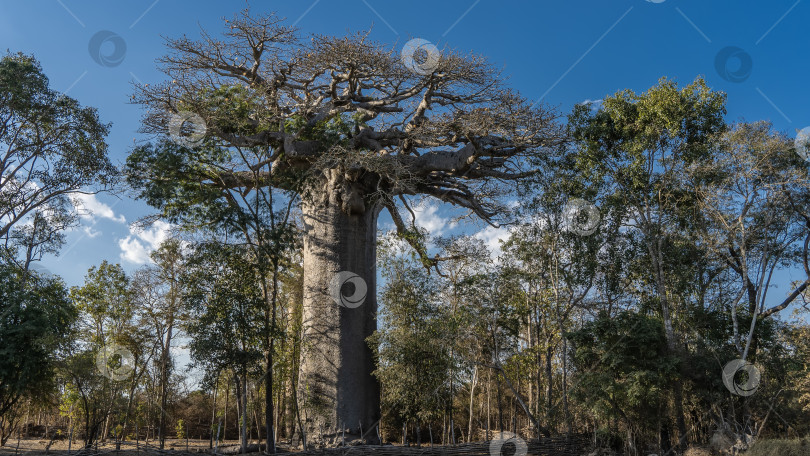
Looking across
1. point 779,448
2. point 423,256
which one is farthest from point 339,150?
point 779,448

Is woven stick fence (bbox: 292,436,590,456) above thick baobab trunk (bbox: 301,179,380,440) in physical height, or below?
below

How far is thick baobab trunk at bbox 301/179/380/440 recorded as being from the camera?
909 cm

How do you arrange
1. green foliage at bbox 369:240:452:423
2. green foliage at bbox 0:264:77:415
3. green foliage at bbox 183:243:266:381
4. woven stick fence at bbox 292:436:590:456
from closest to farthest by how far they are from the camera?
green foliage at bbox 183:243:266:381 < woven stick fence at bbox 292:436:590:456 < green foliage at bbox 0:264:77:415 < green foliage at bbox 369:240:452:423

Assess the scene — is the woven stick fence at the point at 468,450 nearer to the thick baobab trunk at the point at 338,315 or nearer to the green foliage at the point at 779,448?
the thick baobab trunk at the point at 338,315

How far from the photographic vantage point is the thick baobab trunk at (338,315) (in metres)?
9.09

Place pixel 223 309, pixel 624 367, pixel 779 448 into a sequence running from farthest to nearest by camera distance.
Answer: pixel 624 367
pixel 779 448
pixel 223 309

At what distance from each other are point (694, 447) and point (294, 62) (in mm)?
9237

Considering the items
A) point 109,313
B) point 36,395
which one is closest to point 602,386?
point 36,395

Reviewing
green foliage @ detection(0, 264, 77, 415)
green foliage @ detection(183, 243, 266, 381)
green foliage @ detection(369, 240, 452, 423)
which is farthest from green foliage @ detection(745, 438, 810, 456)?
green foliage @ detection(0, 264, 77, 415)

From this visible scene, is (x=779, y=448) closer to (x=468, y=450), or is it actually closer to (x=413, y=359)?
(x=468, y=450)

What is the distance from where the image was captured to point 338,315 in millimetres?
9602

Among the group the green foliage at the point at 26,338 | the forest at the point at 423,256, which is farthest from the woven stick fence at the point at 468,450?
the green foliage at the point at 26,338

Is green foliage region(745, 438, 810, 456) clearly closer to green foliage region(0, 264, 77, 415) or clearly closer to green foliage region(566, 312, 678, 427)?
green foliage region(566, 312, 678, 427)

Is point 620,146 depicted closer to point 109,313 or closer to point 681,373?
point 681,373
